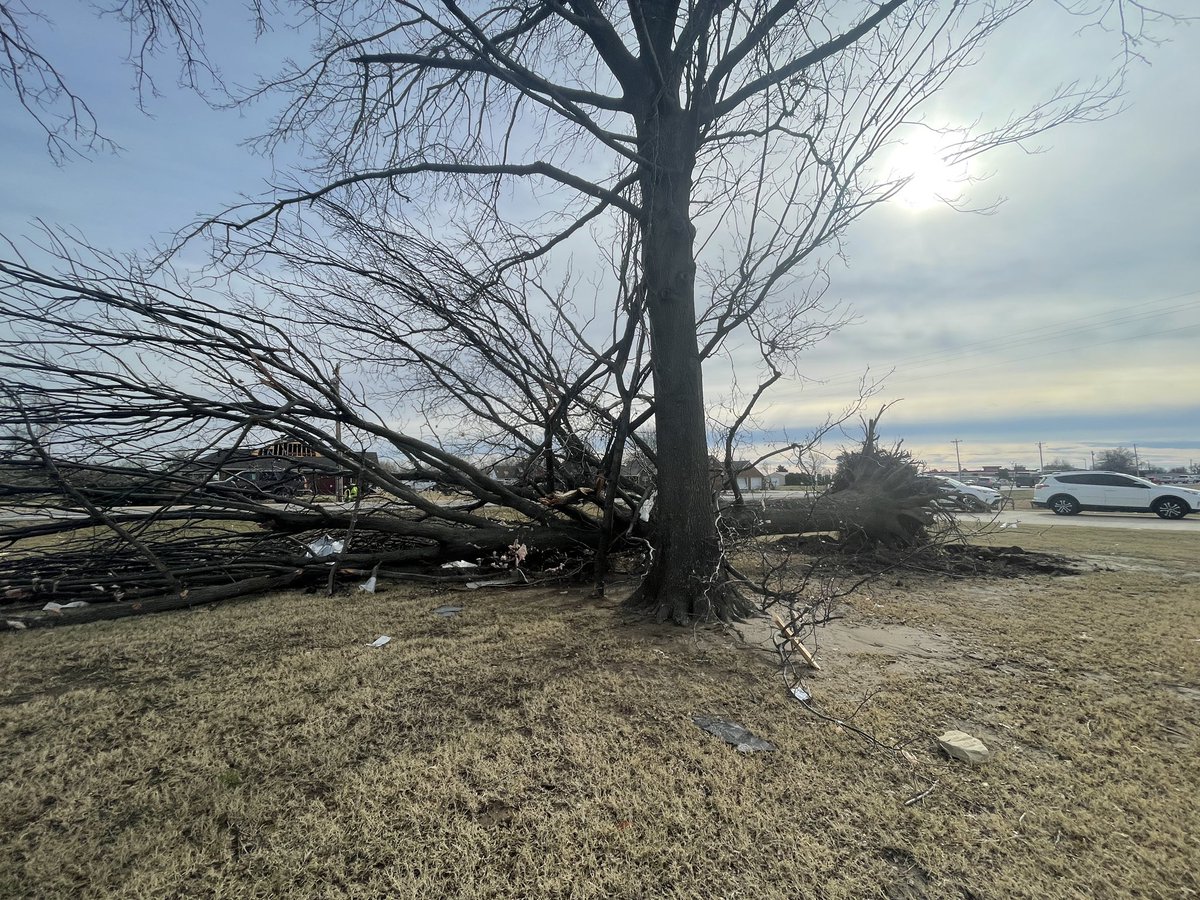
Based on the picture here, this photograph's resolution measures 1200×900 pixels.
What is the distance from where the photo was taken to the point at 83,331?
4121 mm

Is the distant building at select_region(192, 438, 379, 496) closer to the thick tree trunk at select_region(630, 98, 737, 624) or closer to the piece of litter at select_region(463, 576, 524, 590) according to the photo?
the piece of litter at select_region(463, 576, 524, 590)

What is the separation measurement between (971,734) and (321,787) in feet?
8.31

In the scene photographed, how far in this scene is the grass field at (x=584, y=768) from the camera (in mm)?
1397

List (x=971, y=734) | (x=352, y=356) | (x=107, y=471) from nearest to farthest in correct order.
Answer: (x=971, y=734)
(x=107, y=471)
(x=352, y=356)

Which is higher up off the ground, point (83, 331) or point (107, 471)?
point (83, 331)

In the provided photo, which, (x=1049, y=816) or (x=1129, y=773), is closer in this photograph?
(x=1049, y=816)

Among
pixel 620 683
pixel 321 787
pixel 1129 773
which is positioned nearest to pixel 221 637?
pixel 321 787

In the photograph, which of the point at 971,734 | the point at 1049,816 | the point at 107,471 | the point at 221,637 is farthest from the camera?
the point at 107,471

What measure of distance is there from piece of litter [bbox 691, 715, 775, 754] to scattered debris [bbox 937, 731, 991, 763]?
684 mm

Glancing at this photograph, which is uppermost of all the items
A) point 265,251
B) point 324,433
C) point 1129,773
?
point 265,251

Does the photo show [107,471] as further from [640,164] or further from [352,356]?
[640,164]

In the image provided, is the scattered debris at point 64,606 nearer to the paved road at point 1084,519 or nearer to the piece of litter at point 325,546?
the piece of litter at point 325,546

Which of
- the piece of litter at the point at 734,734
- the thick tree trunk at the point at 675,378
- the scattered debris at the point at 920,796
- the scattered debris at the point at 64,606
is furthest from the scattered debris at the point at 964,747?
the scattered debris at the point at 64,606

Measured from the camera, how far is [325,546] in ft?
16.9
